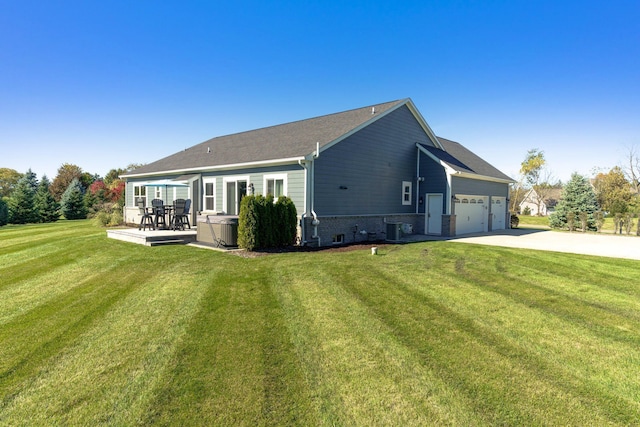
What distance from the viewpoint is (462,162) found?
1961 centimetres

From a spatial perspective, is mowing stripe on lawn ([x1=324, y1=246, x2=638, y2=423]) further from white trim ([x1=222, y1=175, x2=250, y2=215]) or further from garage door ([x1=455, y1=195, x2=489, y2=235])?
garage door ([x1=455, y1=195, x2=489, y2=235])

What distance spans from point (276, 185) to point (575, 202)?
23858 mm

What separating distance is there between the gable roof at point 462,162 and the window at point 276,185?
8.65 m

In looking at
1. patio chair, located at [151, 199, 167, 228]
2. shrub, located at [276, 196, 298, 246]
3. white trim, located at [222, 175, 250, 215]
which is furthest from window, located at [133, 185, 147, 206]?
shrub, located at [276, 196, 298, 246]

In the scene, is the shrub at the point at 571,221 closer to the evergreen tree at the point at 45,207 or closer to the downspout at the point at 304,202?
the downspout at the point at 304,202

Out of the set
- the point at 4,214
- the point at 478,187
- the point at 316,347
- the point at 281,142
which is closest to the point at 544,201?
the point at 478,187

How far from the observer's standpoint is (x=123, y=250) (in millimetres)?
10742

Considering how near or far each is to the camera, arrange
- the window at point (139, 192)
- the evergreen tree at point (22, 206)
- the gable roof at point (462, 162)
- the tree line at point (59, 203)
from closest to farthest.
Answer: the gable roof at point (462, 162) < the window at point (139, 192) < the tree line at point (59, 203) < the evergreen tree at point (22, 206)

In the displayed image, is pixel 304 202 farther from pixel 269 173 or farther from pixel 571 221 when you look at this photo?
pixel 571 221

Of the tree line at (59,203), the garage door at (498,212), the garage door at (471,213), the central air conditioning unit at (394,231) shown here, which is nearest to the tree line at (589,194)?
the garage door at (498,212)

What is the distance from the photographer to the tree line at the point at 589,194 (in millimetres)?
22234

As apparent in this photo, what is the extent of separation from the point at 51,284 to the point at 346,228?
9849 millimetres

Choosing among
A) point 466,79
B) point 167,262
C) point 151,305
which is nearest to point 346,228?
point 167,262

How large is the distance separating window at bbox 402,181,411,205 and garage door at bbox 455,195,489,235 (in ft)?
8.15
